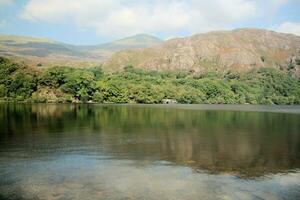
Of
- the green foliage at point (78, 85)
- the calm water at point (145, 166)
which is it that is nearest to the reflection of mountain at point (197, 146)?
the calm water at point (145, 166)

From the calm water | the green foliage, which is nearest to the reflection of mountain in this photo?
the calm water

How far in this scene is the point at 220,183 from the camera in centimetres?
2541

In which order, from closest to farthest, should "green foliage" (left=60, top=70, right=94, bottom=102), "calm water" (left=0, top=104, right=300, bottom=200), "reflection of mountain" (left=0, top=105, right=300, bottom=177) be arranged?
"calm water" (left=0, top=104, right=300, bottom=200) < "reflection of mountain" (left=0, top=105, right=300, bottom=177) < "green foliage" (left=60, top=70, right=94, bottom=102)

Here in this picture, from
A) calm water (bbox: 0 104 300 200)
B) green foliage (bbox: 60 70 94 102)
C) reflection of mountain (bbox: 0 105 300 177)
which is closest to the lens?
calm water (bbox: 0 104 300 200)

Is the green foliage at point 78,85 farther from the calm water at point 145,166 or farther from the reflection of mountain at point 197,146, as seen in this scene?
the calm water at point 145,166

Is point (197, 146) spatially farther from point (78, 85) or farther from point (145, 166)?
point (78, 85)

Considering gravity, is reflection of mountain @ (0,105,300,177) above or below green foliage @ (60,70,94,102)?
below

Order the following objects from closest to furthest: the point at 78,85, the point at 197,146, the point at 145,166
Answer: the point at 145,166
the point at 197,146
the point at 78,85

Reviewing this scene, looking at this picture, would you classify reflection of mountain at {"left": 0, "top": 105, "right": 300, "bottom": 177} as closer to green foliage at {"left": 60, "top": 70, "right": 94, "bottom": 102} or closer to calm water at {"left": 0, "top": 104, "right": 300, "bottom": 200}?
calm water at {"left": 0, "top": 104, "right": 300, "bottom": 200}

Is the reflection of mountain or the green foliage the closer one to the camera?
the reflection of mountain

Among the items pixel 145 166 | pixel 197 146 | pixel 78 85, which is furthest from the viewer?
pixel 78 85

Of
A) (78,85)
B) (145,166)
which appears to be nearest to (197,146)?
(145,166)

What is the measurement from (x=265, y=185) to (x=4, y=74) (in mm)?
160597

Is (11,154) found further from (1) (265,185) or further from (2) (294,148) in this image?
(2) (294,148)
